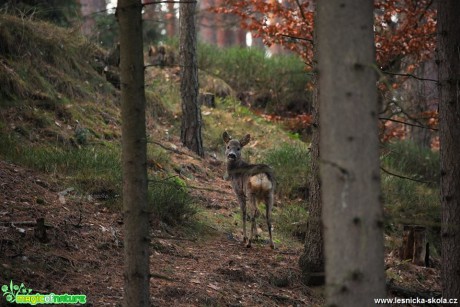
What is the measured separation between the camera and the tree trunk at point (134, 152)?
461cm

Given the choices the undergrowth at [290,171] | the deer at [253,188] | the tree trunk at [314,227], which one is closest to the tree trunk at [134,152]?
the tree trunk at [314,227]

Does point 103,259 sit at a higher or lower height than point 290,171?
lower

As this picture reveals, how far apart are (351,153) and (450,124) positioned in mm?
3100

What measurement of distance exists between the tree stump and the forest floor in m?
0.31

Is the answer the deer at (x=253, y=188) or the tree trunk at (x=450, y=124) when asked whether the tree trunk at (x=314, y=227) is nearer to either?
the deer at (x=253, y=188)

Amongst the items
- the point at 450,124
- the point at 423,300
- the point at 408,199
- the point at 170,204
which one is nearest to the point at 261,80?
the point at 408,199

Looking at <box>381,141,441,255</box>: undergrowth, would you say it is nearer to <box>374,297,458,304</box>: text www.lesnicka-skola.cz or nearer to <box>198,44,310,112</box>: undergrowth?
<box>374,297,458,304</box>: text www.lesnicka-skola.cz

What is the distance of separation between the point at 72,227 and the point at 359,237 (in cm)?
442

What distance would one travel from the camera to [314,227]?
7.70 metres

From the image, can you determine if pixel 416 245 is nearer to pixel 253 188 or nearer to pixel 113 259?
pixel 253 188

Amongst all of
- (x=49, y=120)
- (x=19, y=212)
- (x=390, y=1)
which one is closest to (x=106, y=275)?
(x=19, y=212)

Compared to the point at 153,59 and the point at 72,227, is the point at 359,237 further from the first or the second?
the point at 153,59

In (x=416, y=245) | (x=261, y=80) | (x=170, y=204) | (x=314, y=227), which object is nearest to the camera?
(x=314, y=227)

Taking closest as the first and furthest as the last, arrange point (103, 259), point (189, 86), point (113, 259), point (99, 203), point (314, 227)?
point (103, 259)
point (113, 259)
point (314, 227)
point (99, 203)
point (189, 86)
